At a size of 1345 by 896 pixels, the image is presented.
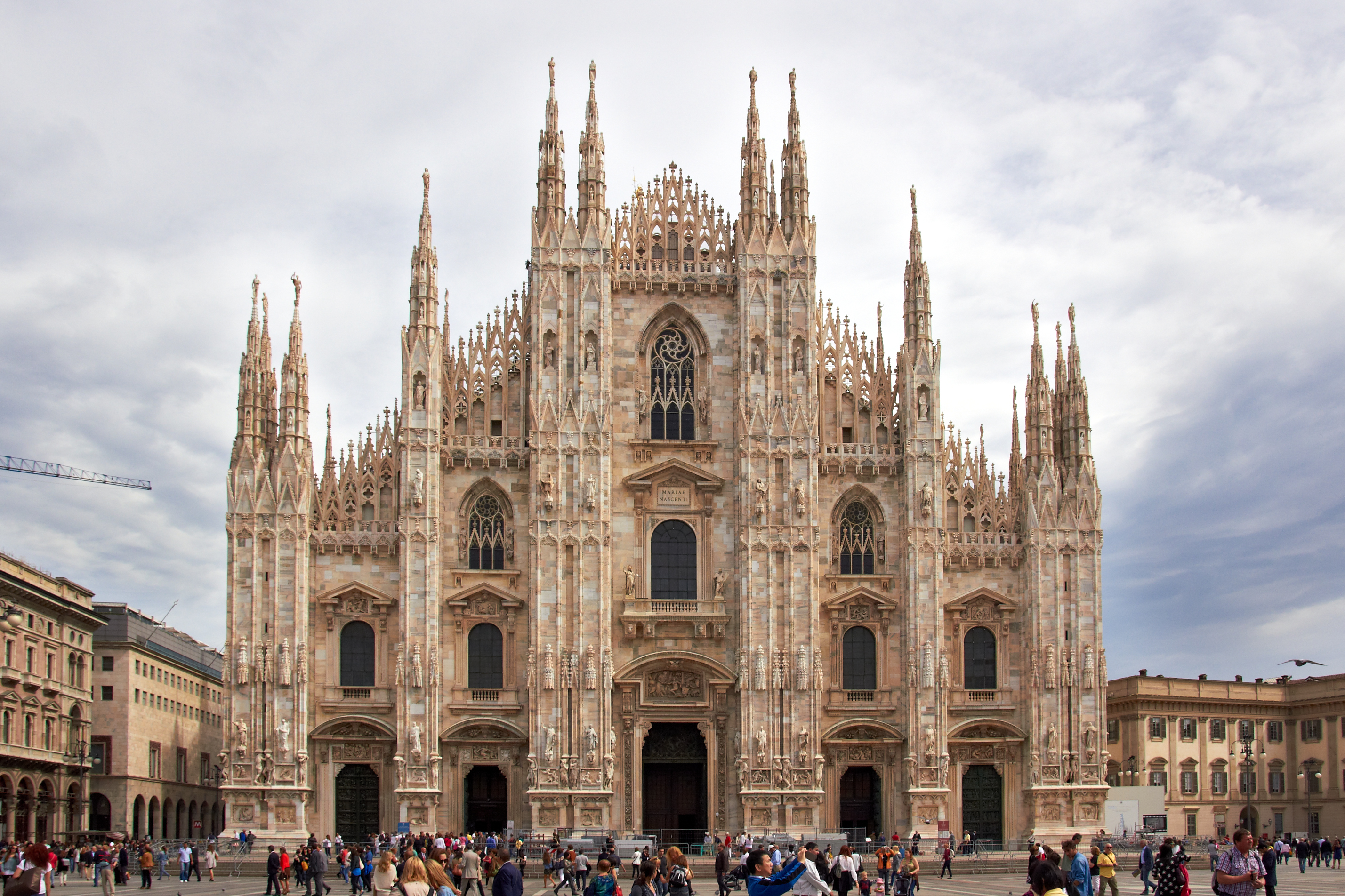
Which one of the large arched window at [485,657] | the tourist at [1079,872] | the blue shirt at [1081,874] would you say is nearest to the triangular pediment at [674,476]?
the large arched window at [485,657]

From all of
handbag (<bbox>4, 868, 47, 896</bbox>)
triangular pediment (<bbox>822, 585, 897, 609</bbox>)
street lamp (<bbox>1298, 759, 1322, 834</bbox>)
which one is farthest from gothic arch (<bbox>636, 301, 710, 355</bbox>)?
street lamp (<bbox>1298, 759, 1322, 834</bbox>)

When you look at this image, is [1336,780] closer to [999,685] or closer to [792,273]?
[999,685]

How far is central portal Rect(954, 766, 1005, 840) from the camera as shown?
178ft

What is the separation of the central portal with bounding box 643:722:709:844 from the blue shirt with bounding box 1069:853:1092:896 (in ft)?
98.8

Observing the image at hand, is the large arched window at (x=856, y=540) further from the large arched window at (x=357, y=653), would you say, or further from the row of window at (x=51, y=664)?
the row of window at (x=51, y=664)

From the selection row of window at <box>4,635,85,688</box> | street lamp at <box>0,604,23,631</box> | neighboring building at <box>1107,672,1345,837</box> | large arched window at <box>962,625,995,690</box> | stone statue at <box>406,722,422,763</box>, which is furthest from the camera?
neighboring building at <box>1107,672,1345,837</box>

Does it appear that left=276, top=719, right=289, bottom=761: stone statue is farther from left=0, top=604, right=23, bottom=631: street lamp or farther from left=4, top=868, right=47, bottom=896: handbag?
left=4, top=868, right=47, bottom=896: handbag

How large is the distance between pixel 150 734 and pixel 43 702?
13.9 meters

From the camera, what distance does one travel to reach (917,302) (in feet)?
185

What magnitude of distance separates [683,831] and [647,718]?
4.08m

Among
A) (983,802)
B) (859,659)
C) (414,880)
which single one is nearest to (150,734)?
(859,659)

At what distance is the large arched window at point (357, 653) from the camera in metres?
53.4

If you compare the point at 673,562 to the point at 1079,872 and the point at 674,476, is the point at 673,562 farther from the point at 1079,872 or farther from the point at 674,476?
the point at 1079,872

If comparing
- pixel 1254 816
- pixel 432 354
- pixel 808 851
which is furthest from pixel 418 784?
pixel 1254 816
